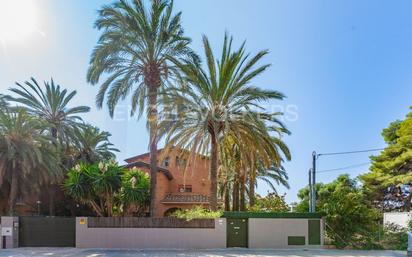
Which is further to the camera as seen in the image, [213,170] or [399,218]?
[399,218]

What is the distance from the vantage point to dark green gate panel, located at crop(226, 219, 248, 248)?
20.3 meters

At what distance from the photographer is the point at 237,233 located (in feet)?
66.6

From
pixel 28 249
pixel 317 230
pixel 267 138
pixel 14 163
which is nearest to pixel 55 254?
pixel 28 249

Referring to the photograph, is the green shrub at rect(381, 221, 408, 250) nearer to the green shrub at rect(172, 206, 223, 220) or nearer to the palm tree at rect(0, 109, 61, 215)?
the green shrub at rect(172, 206, 223, 220)

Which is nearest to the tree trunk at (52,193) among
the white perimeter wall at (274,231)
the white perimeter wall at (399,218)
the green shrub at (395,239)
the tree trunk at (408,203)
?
the white perimeter wall at (274,231)

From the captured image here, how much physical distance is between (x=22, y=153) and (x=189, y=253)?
12.9m

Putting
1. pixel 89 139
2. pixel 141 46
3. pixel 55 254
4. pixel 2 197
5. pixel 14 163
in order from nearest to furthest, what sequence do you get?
1. pixel 55 254
2. pixel 141 46
3. pixel 14 163
4. pixel 2 197
5. pixel 89 139

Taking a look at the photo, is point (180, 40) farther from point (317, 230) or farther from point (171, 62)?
point (317, 230)

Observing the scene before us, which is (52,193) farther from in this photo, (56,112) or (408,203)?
(408,203)

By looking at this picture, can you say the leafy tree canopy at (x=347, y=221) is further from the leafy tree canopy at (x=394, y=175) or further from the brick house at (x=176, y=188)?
the brick house at (x=176, y=188)

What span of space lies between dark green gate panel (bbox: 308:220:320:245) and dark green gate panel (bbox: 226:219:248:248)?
343 cm

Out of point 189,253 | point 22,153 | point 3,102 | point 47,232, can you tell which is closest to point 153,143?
point 189,253

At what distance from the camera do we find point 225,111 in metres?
19.9

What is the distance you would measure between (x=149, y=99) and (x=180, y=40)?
3.96 metres
